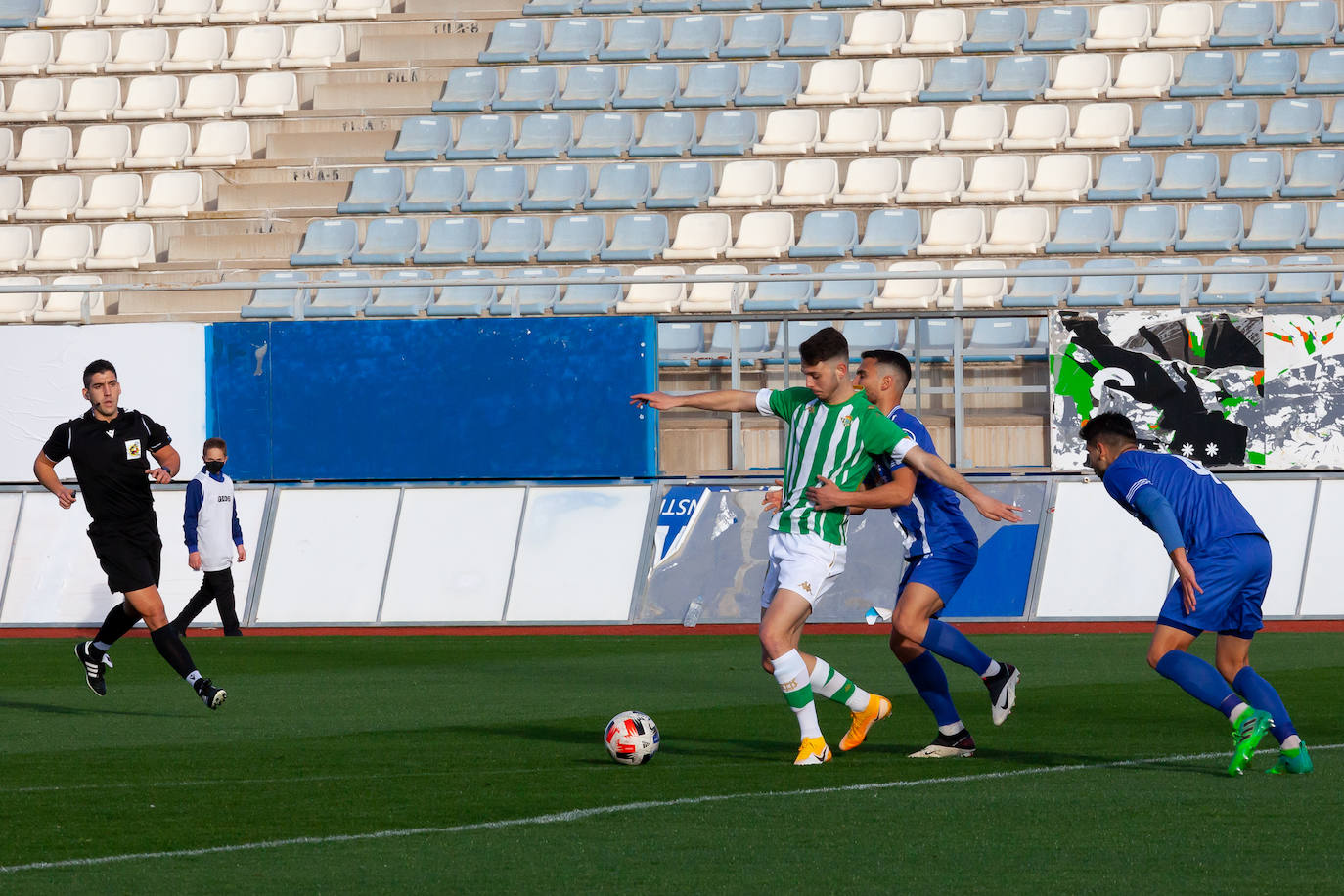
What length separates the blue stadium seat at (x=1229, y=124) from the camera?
26.1 meters

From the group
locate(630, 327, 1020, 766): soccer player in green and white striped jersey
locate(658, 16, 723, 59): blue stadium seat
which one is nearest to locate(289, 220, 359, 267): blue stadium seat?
locate(658, 16, 723, 59): blue stadium seat

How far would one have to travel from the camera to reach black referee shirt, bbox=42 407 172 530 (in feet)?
39.4

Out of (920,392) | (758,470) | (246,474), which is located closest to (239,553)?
(246,474)

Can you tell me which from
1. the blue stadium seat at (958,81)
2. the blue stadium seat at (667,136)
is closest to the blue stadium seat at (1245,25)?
the blue stadium seat at (958,81)

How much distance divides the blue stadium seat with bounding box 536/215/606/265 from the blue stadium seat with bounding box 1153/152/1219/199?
743 centimetres

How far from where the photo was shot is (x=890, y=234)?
25.0 meters

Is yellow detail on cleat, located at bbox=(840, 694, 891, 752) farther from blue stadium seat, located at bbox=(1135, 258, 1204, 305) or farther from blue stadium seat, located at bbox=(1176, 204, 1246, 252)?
blue stadium seat, located at bbox=(1176, 204, 1246, 252)

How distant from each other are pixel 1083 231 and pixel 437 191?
354 inches

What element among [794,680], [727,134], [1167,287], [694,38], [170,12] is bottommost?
[794,680]

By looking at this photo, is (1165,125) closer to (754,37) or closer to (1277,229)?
(1277,229)

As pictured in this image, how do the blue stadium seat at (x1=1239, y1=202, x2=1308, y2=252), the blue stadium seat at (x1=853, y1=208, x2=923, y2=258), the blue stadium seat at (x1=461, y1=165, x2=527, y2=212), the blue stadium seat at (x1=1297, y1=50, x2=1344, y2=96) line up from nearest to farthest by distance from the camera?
1. the blue stadium seat at (x1=1239, y1=202, x2=1308, y2=252)
2. the blue stadium seat at (x1=853, y1=208, x2=923, y2=258)
3. the blue stadium seat at (x1=1297, y1=50, x2=1344, y2=96)
4. the blue stadium seat at (x1=461, y1=165, x2=527, y2=212)

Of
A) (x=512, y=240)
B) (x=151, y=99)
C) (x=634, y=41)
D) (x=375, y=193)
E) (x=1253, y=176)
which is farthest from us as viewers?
(x=151, y=99)

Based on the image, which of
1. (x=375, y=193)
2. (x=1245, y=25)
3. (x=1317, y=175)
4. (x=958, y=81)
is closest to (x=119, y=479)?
(x=375, y=193)

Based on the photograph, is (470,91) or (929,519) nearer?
(929,519)
